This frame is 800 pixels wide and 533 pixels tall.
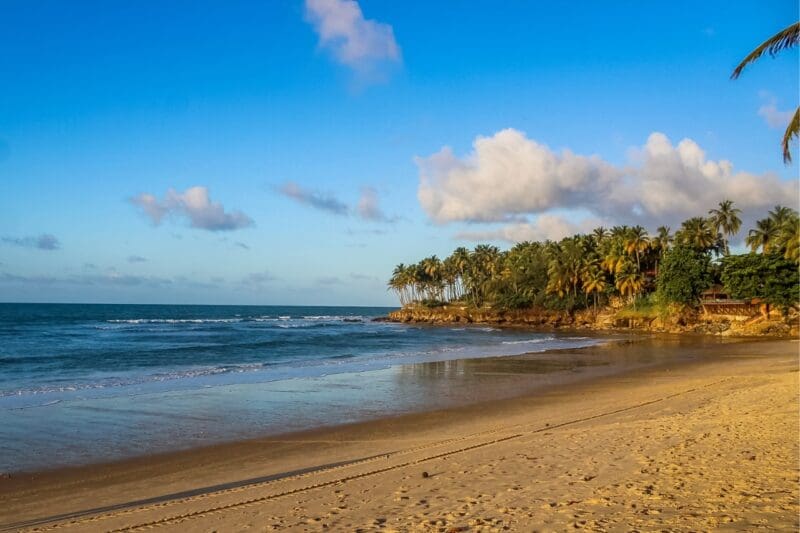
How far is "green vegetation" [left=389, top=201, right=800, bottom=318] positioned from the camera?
5719cm

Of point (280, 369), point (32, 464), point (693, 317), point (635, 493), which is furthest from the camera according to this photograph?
point (693, 317)

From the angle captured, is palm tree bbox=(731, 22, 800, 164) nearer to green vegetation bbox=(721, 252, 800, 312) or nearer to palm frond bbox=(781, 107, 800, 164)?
palm frond bbox=(781, 107, 800, 164)

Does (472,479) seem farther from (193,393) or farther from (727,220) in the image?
(727,220)

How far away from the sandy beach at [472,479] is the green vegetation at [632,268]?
152ft

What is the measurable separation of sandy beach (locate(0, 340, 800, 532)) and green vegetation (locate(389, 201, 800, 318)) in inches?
1828

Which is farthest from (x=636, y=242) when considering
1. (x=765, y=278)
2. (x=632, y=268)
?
(x=765, y=278)

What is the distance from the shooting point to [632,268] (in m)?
75.4

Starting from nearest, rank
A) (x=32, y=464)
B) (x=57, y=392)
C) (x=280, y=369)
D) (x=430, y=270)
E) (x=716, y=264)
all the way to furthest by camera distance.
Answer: (x=32, y=464) → (x=57, y=392) → (x=280, y=369) → (x=716, y=264) → (x=430, y=270)

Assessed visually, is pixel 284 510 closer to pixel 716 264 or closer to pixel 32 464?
pixel 32 464

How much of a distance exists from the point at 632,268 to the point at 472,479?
7342cm

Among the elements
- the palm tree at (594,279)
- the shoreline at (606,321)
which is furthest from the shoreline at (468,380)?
the palm tree at (594,279)

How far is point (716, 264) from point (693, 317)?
9.25 meters

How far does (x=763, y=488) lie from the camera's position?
698 centimetres

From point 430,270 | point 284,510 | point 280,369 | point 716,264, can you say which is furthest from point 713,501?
point 430,270
